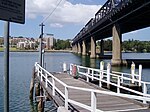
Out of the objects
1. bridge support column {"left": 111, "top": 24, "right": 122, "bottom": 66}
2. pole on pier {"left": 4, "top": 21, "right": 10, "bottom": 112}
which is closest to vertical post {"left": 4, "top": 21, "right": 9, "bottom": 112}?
pole on pier {"left": 4, "top": 21, "right": 10, "bottom": 112}

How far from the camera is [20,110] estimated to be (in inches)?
725

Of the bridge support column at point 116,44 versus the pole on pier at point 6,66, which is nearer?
the pole on pier at point 6,66

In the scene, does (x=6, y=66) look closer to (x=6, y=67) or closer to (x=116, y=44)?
(x=6, y=67)

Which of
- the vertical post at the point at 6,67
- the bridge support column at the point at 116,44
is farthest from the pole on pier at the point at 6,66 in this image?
the bridge support column at the point at 116,44

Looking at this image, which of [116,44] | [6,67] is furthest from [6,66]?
[116,44]

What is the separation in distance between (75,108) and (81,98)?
7.02ft

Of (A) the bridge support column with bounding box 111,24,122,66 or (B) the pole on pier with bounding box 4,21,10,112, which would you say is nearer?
(B) the pole on pier with bounding box 4,21,10,112

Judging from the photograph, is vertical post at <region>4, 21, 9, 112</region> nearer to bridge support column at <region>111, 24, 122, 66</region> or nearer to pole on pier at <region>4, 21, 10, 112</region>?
pole on pier at <region>4, 21, 10, 112</region>

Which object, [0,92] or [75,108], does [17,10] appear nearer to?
[75,108]

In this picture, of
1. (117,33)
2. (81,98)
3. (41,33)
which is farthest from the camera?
(117,33)

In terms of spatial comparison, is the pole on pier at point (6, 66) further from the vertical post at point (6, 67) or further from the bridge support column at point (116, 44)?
the bridge support column at point (116, 44)

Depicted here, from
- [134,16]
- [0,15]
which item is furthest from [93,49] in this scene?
[0,15]

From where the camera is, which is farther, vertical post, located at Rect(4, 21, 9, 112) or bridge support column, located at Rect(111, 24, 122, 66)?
bridge support column, located at Rect(111, 24, 122, 66)

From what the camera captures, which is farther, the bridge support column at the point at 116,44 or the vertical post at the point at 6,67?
the bridge support column at the point at 116,44
